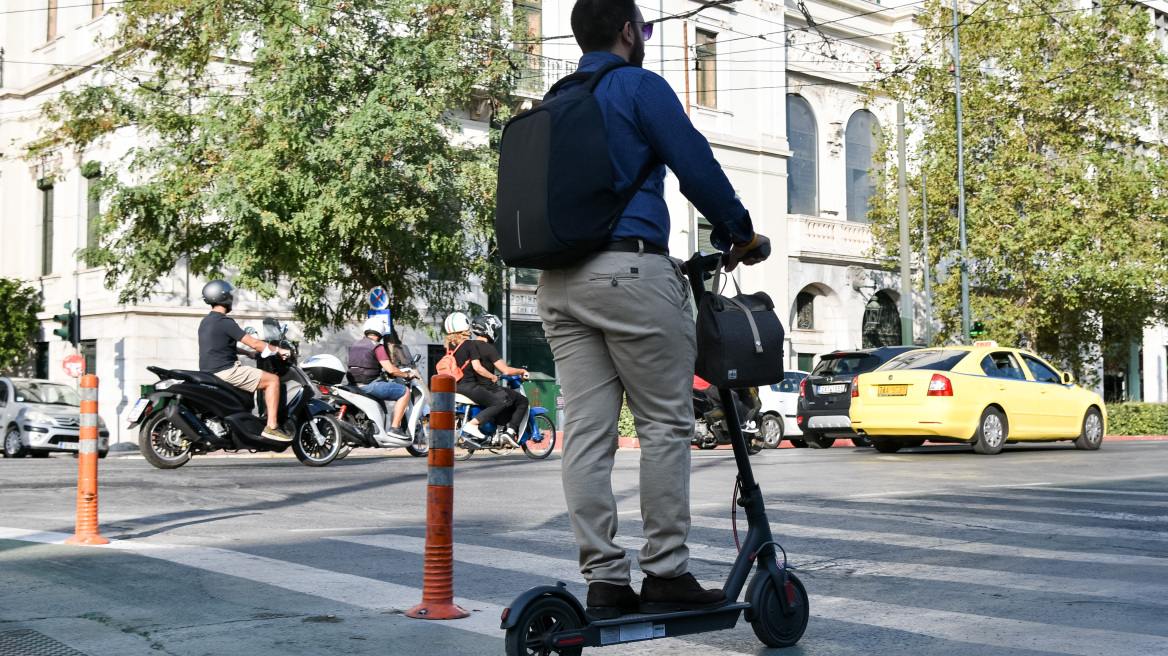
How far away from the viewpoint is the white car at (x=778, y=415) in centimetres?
2358

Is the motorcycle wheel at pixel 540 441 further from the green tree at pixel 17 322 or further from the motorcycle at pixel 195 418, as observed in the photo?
the green tree at pixel 17 322

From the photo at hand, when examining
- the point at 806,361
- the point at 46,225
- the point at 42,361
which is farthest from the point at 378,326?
the point at 806,361

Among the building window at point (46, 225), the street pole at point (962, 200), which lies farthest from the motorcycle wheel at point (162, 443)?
the street pole at point (962, 200)

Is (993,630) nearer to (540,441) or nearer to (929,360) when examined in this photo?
(540,441)

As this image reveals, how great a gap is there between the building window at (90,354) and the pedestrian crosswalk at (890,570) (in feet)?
64.9

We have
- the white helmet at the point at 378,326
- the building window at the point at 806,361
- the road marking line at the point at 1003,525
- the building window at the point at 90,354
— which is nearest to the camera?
the road marking line at the point at 1003,525

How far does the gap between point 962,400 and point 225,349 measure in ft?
31.6

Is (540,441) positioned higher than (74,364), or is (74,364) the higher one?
(74,364)

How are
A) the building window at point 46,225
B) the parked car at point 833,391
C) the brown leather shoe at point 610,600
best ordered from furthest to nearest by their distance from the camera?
the building window at point 46,225, the parked car at point 833,391, the brown leather shoe at point 610,600

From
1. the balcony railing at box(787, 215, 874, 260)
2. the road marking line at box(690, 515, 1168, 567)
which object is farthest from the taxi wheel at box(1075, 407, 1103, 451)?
the balcony railing at box(787, 215, 874, 260)

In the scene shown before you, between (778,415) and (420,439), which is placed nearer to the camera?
(420,439)

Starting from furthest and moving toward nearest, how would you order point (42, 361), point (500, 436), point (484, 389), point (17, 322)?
point (42, 361) < point (17, 322) < point (500, 436) < point (484, 389)

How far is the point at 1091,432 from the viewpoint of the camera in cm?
1923

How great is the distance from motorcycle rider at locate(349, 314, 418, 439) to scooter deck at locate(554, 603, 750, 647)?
1216 centimetres
